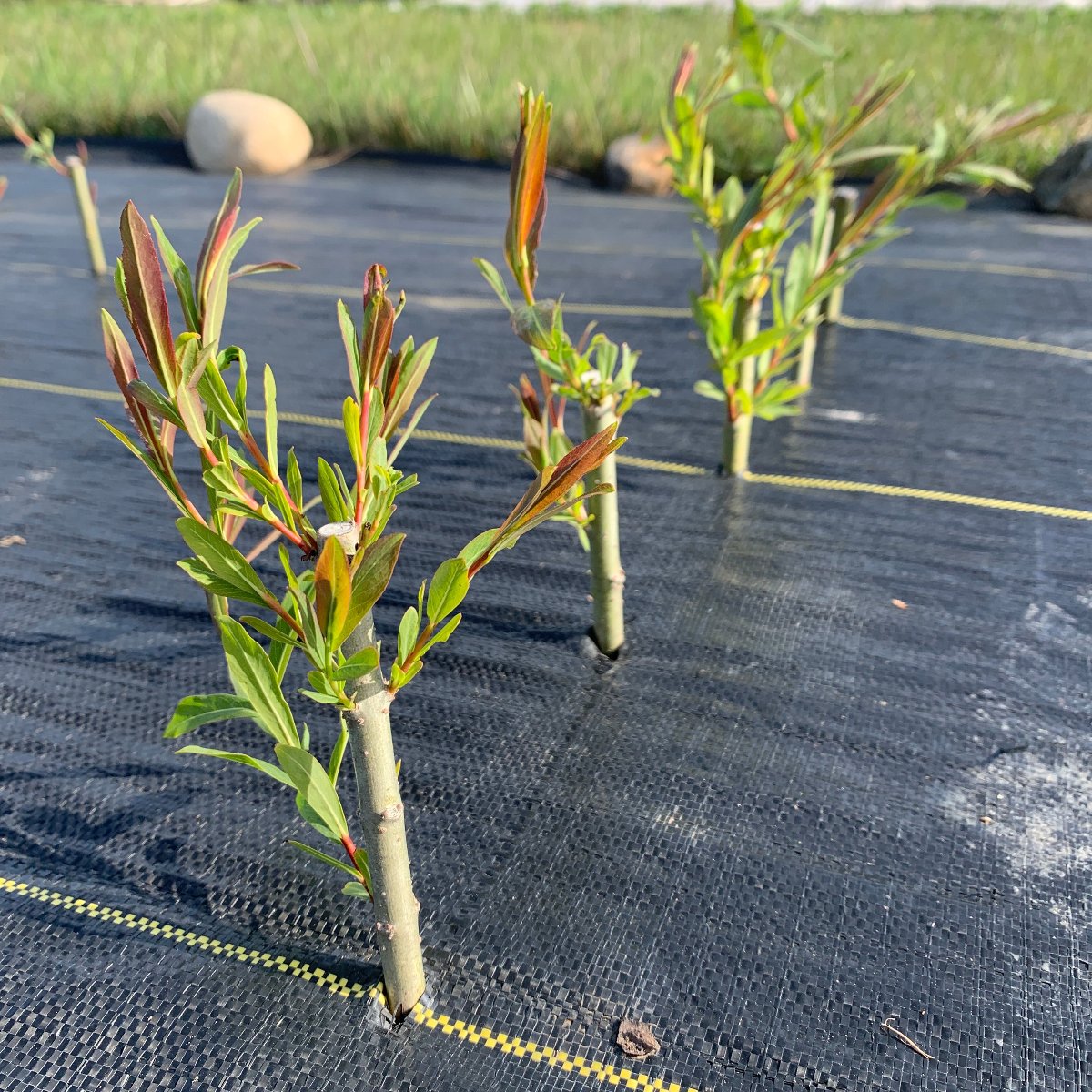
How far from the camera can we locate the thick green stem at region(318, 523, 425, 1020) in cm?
90

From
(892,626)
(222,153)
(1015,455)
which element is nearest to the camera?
(892,626)

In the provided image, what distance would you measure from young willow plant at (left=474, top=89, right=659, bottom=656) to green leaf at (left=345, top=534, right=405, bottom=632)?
0.44m

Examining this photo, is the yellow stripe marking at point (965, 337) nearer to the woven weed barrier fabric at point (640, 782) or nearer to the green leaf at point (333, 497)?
the woven weed barrier fabric at point (640, 782)

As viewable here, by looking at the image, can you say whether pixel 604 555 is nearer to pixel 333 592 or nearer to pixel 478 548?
pixel 478 548

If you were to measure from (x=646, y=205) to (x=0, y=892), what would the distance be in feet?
13.2

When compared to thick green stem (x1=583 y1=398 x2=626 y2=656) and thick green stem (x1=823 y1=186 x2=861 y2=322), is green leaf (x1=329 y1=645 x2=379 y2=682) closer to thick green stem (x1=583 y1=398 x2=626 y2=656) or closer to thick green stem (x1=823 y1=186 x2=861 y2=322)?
thick green stem (x1=583 y1=398 x2=626 y2=656)

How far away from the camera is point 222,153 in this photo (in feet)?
16.8

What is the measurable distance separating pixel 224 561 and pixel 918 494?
1.59 metres

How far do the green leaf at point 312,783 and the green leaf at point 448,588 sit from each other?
0.55 feet

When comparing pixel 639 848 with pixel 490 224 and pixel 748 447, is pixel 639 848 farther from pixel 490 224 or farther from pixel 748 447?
pixel 490 224

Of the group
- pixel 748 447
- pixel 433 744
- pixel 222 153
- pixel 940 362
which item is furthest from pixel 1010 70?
pixel 433 744

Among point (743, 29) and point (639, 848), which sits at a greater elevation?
point (743, 29)

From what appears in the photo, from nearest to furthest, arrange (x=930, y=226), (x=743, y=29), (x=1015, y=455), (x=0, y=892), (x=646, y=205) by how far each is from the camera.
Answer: (x=0, y=892) → (x=743, y=29) → (x=1015, y=455) → (x=930, y=226) → (x=646, y=205)

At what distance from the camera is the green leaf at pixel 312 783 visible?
866mm
